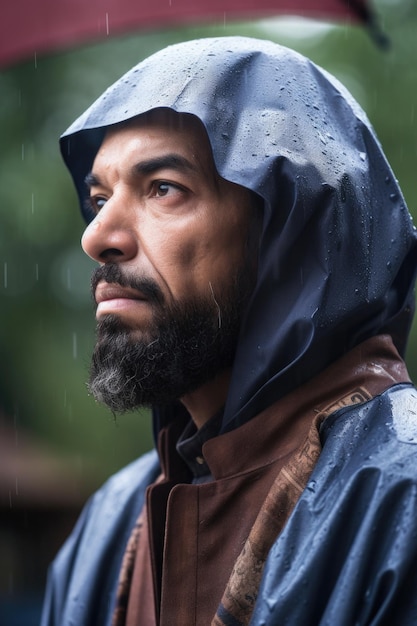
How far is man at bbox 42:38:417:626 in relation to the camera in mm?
2100

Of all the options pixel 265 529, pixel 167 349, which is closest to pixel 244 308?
pixel 167 349

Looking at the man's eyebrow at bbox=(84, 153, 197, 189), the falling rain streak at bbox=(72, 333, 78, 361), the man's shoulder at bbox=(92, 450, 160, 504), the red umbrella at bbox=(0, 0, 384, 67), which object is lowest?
the falling rain streak at bbox=(72, 333, 78, 361)

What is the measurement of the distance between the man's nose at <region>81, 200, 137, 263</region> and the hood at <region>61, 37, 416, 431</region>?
30cm

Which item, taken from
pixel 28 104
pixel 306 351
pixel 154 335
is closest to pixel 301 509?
pixel 306 351

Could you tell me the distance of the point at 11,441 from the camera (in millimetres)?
9398

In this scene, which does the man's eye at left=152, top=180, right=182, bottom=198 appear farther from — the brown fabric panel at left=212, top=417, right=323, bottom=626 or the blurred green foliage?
the blurred green foliage

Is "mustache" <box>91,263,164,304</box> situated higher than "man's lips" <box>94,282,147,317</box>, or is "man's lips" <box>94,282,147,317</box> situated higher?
"mustache" <box>91,263,164,304</box>

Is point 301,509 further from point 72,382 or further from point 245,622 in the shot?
point 72,382

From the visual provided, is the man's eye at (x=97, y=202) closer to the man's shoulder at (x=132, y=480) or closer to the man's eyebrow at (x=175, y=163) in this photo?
the man's eyebrow at (x=175, y=163)

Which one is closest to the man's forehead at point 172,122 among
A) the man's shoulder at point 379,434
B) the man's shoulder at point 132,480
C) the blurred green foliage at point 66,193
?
the man's shoulder at point 379,434

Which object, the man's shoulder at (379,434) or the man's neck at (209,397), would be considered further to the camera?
the man's neck at (209,397)

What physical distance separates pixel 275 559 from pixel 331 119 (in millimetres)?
1265

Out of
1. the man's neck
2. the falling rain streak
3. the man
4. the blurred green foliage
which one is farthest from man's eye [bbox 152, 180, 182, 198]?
the falling rain streak

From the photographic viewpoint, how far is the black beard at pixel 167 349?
244 cm
